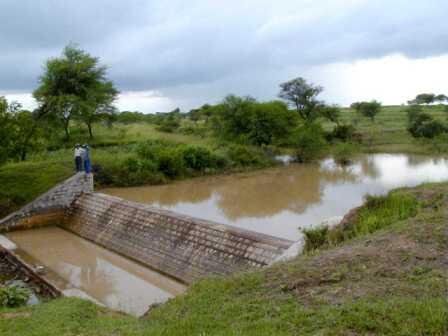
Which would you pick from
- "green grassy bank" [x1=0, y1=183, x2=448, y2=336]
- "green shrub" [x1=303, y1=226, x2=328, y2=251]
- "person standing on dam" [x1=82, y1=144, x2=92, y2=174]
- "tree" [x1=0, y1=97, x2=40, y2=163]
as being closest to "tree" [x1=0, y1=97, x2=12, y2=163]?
"tree" [x1=0, y1=97, x2=40, y2=163]

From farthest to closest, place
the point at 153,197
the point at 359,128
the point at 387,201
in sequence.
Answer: the point at 359,128, the point at 153,197, the point at 387,201

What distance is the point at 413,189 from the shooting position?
8.24 m

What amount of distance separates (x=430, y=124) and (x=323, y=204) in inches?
919

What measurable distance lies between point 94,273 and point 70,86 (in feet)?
65.4

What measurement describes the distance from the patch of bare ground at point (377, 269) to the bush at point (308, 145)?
23070 millimetres

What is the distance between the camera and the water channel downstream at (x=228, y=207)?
9602 mm

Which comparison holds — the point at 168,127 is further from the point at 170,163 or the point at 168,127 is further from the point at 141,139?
the point at 170,163

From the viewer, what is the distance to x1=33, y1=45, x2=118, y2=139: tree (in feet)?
88.4

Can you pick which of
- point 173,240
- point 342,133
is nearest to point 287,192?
point 173,240

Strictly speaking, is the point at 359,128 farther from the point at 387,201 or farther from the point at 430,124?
the point at 387,201

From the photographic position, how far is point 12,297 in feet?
24.3

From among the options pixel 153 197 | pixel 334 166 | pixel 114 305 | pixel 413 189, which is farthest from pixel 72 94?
pixel 413 189

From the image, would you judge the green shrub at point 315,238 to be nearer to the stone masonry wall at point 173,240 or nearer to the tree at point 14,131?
the stone masonry wall at point 173,240

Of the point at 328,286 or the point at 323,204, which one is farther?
the point at 323,204
